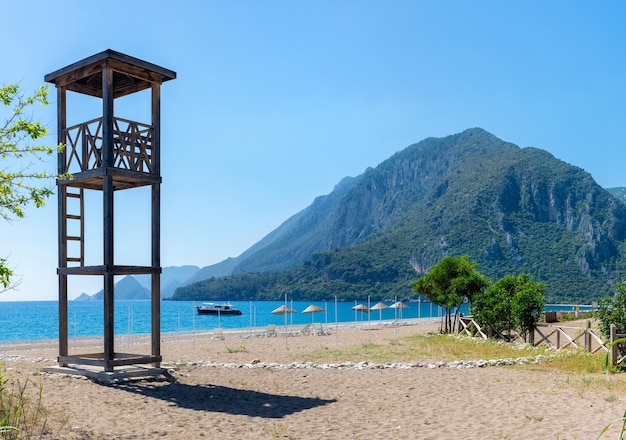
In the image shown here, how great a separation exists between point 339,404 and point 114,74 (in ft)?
35.3

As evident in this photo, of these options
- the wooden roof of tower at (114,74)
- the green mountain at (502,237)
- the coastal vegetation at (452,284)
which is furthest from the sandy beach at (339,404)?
the green mountain at (502,237)

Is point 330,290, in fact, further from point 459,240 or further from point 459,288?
point 459,288

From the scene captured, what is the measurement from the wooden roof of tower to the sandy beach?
7782 mm

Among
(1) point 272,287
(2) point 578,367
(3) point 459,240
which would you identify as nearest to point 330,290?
(1) point 272,287

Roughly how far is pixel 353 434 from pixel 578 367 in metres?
10.1

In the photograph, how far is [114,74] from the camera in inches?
657

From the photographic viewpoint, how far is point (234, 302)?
19562 cm

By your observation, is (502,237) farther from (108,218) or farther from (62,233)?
(108,218)

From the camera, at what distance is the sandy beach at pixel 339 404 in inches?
391

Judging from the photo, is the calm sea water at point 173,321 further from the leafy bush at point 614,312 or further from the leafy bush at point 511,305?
the leafy bush at point 614,312

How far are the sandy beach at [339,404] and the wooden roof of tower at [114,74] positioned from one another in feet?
25.5

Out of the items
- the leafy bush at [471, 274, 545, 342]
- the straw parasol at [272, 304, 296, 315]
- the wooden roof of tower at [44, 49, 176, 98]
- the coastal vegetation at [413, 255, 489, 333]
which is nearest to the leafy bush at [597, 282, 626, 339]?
the leafy bush at [471, 274, 545, 342]

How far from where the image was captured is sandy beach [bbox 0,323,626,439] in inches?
391

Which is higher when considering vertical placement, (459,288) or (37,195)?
(37,195)
